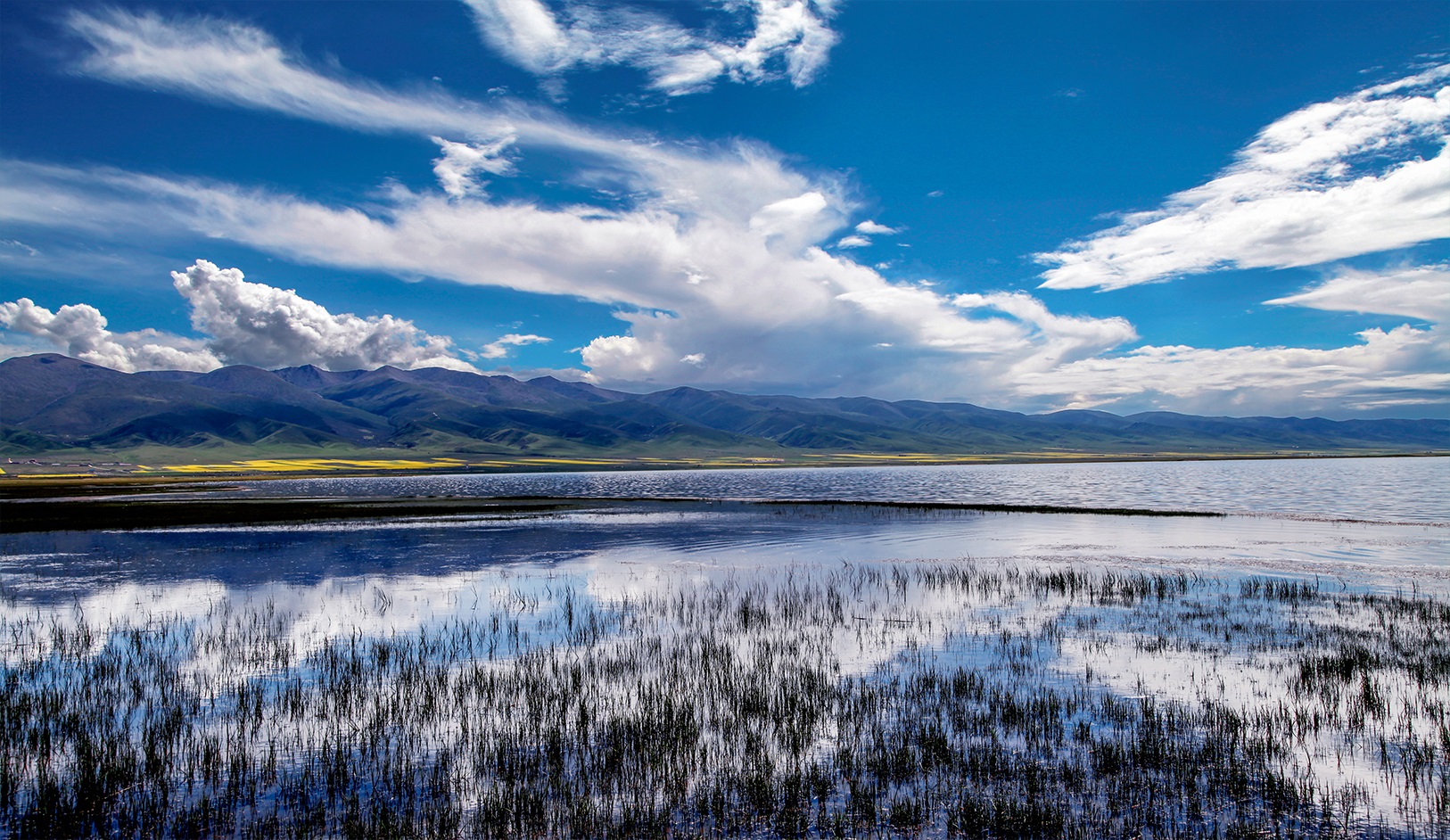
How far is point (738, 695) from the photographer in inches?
597

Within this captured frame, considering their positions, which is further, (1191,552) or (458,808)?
(1191,552)

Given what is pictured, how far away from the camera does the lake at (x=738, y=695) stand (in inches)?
398

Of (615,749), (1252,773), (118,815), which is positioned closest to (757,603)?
(615,749)

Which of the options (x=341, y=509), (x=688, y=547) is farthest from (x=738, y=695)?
(x=341, y=509)

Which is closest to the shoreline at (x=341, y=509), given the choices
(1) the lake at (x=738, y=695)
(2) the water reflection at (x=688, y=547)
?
(2) the water reflection at (x=688, y=547)

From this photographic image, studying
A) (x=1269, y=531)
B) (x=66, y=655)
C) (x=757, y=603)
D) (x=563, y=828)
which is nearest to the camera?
(x=563, y=828)

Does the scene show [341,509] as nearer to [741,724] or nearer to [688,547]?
[688,547]

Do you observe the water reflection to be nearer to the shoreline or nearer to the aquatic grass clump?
the shoreline

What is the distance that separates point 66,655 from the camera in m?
19.0

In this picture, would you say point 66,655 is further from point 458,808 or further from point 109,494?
point 109,494

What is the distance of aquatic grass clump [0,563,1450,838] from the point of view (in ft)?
32.2

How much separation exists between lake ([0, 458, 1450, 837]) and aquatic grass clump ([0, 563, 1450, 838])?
0.08 meters

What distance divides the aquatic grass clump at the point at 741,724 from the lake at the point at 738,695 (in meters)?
0.08

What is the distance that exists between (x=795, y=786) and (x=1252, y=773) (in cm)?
678
